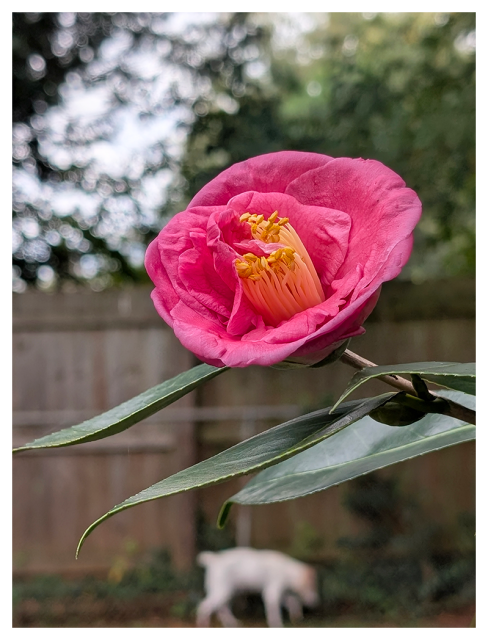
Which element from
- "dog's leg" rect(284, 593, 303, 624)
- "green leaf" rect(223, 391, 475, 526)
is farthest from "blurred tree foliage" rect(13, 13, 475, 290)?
"green leaf" rect(223, 391, 475, 526)

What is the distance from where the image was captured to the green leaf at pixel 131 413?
0.20 metres

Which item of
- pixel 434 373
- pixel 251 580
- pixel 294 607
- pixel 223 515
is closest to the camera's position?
pixel 434 373

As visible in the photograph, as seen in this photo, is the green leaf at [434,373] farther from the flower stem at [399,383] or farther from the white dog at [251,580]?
the white dog at [251,580]

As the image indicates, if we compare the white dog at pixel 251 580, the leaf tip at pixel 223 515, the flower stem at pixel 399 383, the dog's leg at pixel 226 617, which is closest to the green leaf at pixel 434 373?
the flower stem at pixel 399 383

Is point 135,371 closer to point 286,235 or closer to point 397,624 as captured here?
point 397,624

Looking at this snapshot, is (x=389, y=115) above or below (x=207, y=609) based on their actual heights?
above

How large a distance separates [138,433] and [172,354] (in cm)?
28

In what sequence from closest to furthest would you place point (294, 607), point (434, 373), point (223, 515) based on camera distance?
point (434, 373), point (223, 515), point (294, 607)

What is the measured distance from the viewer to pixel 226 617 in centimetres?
195

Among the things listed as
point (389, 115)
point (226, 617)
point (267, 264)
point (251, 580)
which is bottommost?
point (226, 617)

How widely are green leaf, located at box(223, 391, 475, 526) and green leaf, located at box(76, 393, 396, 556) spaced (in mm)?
67

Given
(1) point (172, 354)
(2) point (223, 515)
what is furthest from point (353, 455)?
(1) point (172, 354)

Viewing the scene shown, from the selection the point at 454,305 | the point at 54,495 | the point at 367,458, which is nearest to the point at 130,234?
the point at 54,495

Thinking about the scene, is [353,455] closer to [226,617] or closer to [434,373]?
[434,373]
